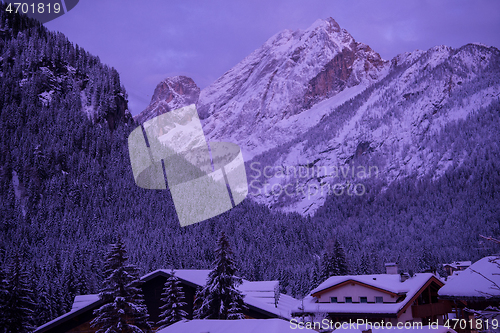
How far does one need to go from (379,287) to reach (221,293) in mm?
10397

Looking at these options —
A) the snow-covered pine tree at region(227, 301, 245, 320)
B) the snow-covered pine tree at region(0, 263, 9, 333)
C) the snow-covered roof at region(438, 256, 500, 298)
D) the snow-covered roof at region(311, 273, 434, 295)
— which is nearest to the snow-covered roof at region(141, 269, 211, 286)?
the snow-covered pine tree at region(227, 301, 245, 320)

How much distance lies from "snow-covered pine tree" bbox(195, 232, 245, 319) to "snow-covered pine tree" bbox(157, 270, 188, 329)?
1569mm

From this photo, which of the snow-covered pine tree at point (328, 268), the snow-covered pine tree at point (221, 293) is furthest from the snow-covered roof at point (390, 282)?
the snow-covered pine tree at point (328, 268)

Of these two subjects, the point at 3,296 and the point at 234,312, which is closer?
the point at 234,312

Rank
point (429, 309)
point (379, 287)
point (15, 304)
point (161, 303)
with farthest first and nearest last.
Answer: point (15, 304), point (161, 303), point (429, 309), point (379, 287)

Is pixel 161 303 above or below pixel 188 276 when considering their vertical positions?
below

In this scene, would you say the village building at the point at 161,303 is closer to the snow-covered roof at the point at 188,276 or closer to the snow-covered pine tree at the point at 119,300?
the snow-covered roof at the point at 188,276

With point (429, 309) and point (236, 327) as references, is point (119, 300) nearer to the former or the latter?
point (236, 327)

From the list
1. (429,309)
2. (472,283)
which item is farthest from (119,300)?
(429,309)

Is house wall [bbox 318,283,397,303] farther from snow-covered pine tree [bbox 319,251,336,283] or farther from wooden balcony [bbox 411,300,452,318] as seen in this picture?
snow-covered pine tree [bbox 319,251,336,283]

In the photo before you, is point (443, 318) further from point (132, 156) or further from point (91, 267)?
point (132, 156)

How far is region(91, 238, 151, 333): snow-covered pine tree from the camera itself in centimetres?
2303

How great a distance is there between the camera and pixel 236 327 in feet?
43.1

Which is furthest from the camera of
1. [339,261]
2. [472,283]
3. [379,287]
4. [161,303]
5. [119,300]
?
[339,261]
